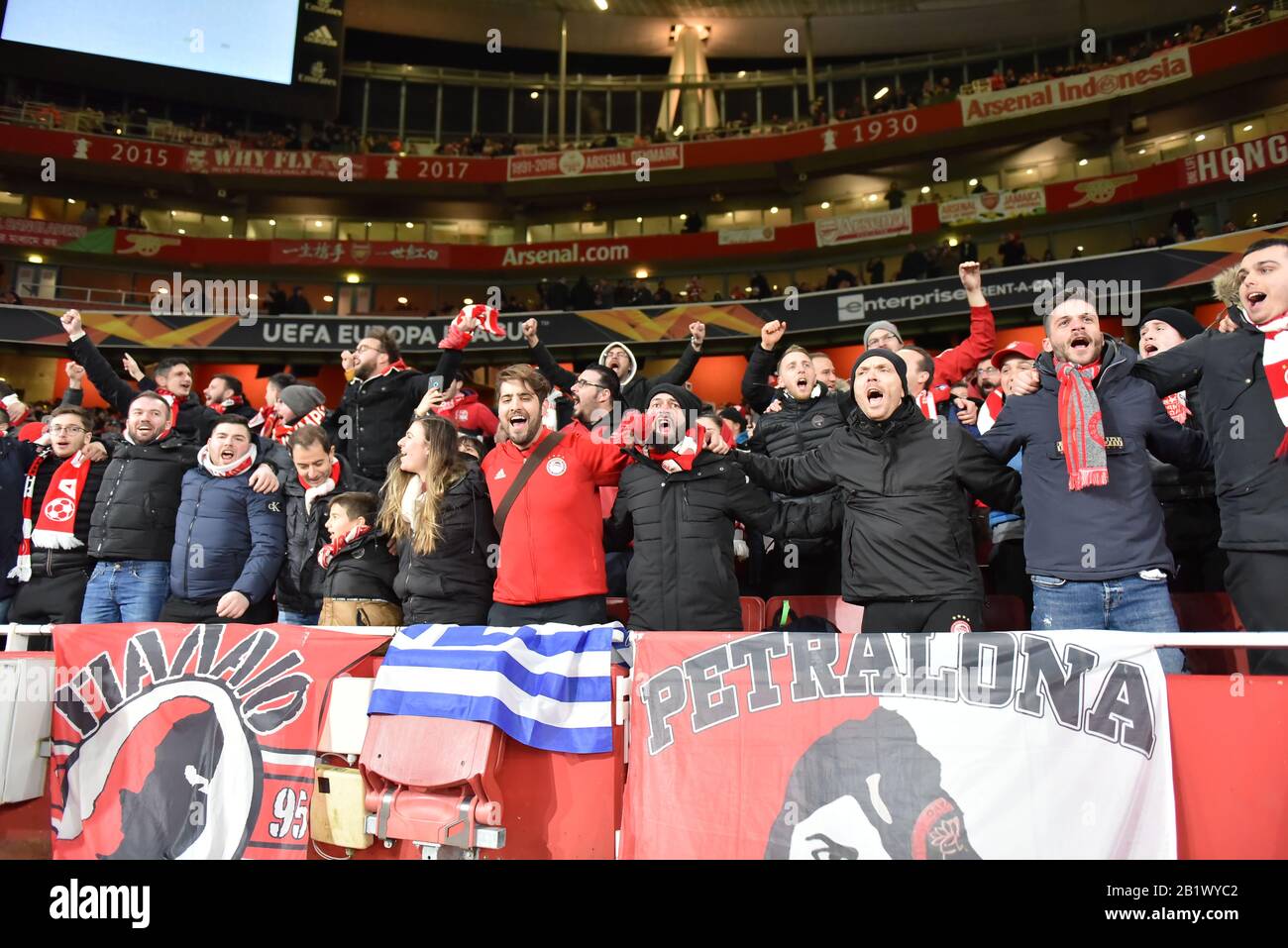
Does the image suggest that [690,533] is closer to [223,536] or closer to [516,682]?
[516,682]

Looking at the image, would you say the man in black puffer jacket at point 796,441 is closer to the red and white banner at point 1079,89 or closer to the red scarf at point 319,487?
the red scarf at point 319,487

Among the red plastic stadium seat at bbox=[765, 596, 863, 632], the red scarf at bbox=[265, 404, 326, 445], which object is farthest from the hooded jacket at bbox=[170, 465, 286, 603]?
the red plastic stadium seat at bbox=[765, 596, 863, 632]

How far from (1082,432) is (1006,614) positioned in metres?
1.58

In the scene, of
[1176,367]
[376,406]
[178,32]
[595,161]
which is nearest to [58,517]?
[376,406]

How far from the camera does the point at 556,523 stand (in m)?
3.82

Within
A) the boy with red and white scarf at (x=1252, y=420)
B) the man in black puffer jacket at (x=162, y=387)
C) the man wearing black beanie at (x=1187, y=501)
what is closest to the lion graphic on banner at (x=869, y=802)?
the boy with red and white scarf at (x=1252, y=420)

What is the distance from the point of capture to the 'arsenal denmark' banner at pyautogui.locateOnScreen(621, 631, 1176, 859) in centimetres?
259

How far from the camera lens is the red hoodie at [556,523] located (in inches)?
147

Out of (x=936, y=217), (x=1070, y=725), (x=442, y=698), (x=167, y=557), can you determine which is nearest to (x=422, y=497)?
(x=442, y=698)

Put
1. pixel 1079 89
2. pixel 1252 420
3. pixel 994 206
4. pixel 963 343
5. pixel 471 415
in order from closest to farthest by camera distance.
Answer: pixel 1252 420
pixel 963 343
pixel 471 415
pixel 1079 89
pixel 994 206

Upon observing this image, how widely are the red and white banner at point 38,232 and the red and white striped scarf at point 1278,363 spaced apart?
27256 mm

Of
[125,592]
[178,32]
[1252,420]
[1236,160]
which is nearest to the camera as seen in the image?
[1252,420]

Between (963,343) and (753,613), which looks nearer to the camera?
(753,613)

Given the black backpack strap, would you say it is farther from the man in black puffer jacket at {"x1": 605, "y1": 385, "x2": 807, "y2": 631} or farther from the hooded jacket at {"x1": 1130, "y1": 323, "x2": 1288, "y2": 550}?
the hooded jacket at {"x1": 1130, "y1": 323, "x2": 1288, "y2": 550}
